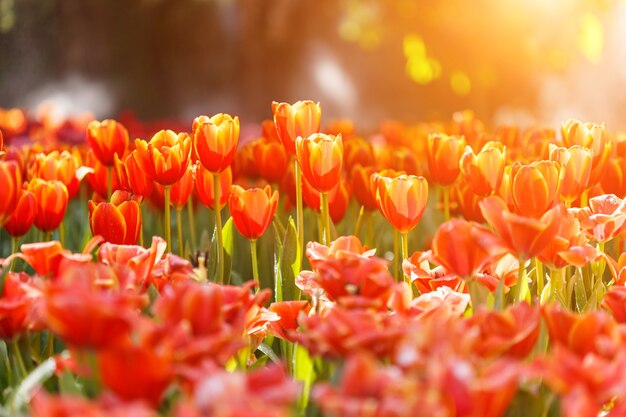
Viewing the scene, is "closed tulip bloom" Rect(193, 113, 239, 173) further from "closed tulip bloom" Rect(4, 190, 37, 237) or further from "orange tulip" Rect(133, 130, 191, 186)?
"closed tulip bloom" Rect(4, 190, 37, 237)

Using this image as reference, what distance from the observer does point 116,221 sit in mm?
1923

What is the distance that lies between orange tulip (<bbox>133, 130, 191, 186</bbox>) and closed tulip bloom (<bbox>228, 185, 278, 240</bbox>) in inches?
5.0

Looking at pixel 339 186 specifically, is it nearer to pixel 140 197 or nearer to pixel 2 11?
pixel 140 197

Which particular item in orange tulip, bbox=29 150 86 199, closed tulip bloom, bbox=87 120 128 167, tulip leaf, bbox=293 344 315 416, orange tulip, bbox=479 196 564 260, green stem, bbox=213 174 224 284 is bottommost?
tulip leaf, bbox=293 344 315 416

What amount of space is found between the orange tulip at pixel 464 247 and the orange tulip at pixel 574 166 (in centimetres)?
65

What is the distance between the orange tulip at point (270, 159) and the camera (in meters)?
2.72

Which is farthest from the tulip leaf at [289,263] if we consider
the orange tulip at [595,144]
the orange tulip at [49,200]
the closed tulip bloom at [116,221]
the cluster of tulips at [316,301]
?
the orange tulip at [595,144]

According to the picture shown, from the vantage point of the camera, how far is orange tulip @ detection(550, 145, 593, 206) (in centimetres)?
207

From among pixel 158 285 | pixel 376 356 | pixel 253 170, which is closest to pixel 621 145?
pixel 253 170

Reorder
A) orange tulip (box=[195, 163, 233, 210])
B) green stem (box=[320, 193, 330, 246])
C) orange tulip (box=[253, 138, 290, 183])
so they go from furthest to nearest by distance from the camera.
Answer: orange tulip (box=[253, 138, 290, 183]) < orange tulip (box=[195, 163, 233, 210]) < green stem (box=[320, 193, 330, 246])

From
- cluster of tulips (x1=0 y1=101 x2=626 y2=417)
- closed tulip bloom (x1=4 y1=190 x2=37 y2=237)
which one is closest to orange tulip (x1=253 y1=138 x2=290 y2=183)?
cluster of tulips (x1=0 y1=101 x2=626 y2=417)

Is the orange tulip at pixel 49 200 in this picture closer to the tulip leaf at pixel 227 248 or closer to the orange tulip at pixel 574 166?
the tulip leaf at pixel 227 248

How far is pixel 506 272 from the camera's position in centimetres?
176

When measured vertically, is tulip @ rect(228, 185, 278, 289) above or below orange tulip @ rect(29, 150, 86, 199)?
below
